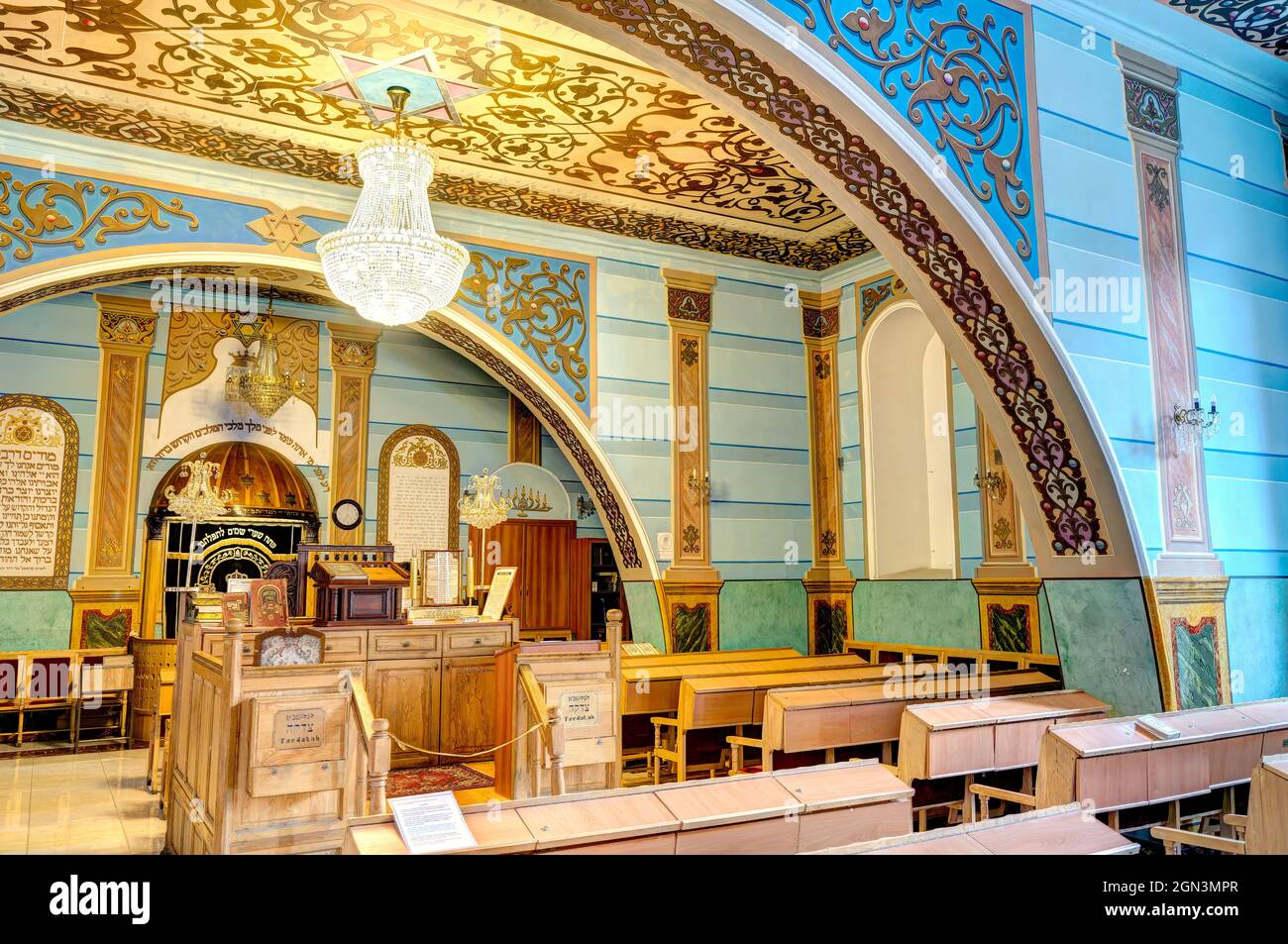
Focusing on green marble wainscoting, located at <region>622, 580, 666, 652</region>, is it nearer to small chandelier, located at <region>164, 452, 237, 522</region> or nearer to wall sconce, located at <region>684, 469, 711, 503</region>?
wall sconce, located at <region>684, 469, 711, 503</region>

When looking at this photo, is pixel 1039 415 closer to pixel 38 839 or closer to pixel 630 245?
pixel 630 245

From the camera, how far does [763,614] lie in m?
9.00

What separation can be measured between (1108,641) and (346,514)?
7.72 metres

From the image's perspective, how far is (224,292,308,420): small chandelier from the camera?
9.38 meters

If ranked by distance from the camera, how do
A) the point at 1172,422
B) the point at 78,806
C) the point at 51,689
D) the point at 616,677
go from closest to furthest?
the point at 1172,422 → the point at 616,677 → the point at 78,806 → the point at 51,689

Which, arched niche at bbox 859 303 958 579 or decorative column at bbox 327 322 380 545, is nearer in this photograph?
arched niche at bbox 859 303 958 579

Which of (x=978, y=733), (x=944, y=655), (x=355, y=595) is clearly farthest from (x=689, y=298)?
(x=978, y=733)

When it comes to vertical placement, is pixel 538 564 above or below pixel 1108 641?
above

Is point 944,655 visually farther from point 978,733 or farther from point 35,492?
point 35,492

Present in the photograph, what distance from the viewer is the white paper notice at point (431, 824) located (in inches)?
96.7

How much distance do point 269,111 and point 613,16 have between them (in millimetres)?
3622

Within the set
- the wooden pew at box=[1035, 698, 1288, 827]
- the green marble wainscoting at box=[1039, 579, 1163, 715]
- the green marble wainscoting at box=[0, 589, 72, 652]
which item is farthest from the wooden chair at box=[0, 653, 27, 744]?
the green marble wainscoting at box=[1039, 579, 1163, 715]

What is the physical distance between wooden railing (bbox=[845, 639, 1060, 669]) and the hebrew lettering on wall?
7.84m
